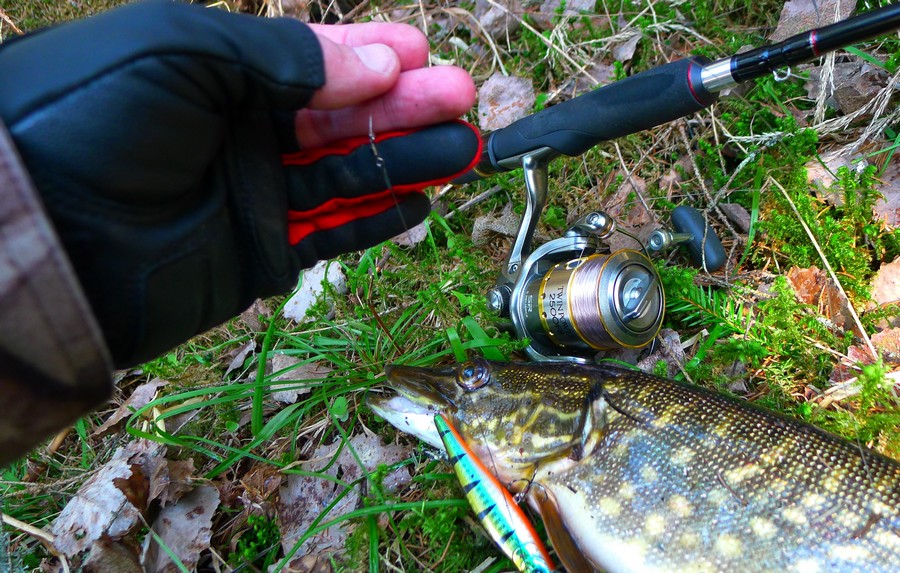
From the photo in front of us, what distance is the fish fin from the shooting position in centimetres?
200

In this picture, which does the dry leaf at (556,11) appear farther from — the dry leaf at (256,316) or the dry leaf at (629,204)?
the dry leaf at (256,316)

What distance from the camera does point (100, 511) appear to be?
8.49ft

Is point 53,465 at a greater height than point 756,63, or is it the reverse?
point 756,63

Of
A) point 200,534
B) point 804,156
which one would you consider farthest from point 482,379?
point 804,156

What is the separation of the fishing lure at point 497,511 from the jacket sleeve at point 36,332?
1.15m

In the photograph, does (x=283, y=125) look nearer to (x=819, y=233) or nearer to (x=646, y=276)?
(x=646, y=276)

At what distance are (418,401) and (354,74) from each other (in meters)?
1.22

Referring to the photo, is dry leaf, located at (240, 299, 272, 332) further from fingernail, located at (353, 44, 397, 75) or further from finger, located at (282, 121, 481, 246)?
fingernail, located at (353, 44, 397, 75)

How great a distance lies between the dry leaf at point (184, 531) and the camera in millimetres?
2484

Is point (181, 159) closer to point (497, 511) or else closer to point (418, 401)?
point (418, 401)

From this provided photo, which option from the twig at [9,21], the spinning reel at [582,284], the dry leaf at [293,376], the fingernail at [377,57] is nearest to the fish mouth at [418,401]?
the spinning reel at [582,284]

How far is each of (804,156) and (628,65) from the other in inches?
47.5

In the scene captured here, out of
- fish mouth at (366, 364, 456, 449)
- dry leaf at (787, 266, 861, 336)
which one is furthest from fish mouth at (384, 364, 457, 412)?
dry leaf at (787, 266, 861, 336)

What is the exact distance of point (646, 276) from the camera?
2.46 metres
